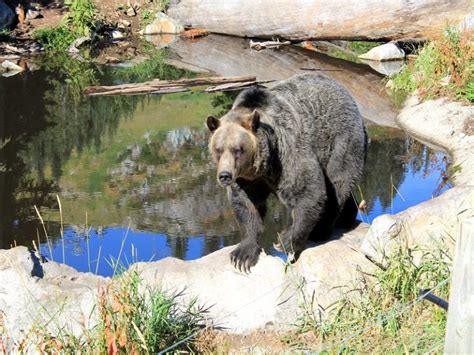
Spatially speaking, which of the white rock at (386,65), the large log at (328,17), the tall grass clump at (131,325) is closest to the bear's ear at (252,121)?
the tall grass clump at (131,325)

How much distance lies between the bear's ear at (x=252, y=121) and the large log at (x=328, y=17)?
10209mm

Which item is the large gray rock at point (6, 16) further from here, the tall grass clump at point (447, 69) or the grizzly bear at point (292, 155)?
the grizzly bear at point (292, 155)

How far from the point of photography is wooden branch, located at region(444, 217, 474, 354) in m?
3.02

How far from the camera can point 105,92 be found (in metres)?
16.3

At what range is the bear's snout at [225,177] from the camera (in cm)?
595

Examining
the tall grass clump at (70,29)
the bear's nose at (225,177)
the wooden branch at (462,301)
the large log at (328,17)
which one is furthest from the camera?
the tall grass clump at (70,29)

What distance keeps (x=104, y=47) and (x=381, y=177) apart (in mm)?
12985

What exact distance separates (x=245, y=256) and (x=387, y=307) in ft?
4.20

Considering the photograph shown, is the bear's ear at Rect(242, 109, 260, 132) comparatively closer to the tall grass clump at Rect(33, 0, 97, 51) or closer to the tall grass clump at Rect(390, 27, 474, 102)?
the tall grass clump at Rect(390, 27, 474, 102)

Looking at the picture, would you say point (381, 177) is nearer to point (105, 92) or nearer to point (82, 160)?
point (82, 160)

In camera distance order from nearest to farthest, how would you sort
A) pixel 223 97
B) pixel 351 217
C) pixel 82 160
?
pixel 351 217, pixel 82 160, pixel 223 97

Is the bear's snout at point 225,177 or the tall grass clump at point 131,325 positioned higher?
the bear's snout at point 225,177

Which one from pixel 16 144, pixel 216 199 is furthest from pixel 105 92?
pixel 216 199

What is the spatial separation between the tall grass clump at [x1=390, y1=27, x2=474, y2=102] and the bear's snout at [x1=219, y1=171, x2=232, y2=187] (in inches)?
304
